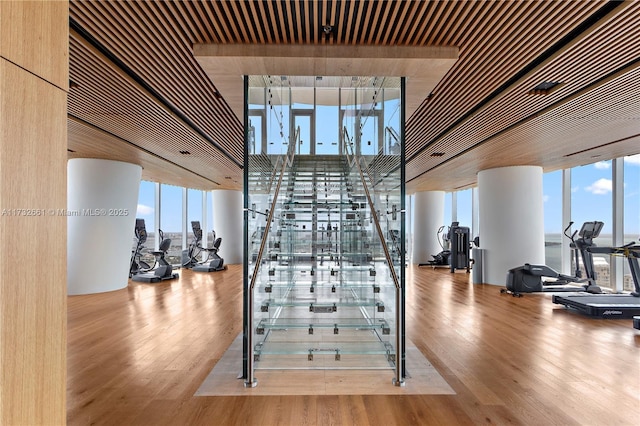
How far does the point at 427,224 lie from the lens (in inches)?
553

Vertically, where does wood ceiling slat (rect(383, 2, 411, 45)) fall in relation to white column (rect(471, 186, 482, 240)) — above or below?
above

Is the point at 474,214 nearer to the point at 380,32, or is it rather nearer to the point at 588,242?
the point at 588,242

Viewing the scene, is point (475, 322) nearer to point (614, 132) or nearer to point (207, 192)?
point (614, 132)

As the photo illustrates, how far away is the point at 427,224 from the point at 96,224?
1099 cm

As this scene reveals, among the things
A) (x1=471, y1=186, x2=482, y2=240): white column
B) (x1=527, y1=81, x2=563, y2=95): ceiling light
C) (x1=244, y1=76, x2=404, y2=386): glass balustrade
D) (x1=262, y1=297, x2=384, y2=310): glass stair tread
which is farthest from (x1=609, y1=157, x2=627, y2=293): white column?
(x1=262, y1=297, x2=384, y2=310): glass stair tread

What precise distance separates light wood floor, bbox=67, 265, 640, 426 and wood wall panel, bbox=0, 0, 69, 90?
7.95 ft

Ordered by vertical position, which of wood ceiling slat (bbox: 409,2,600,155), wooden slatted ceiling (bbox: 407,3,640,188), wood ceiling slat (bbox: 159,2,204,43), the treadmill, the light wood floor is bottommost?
the light wood floor

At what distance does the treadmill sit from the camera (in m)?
5.47

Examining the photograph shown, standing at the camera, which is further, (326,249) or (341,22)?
(326,249)

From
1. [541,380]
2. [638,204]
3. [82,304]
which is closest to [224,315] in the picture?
[82,304]

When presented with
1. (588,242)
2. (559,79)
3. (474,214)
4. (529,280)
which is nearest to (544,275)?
(529,280)

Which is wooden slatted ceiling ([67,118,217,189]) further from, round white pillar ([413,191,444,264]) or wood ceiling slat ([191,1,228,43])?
round white pillar ([413,191,444,264])

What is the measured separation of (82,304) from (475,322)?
6.65 meters

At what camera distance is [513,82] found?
3.96 m
